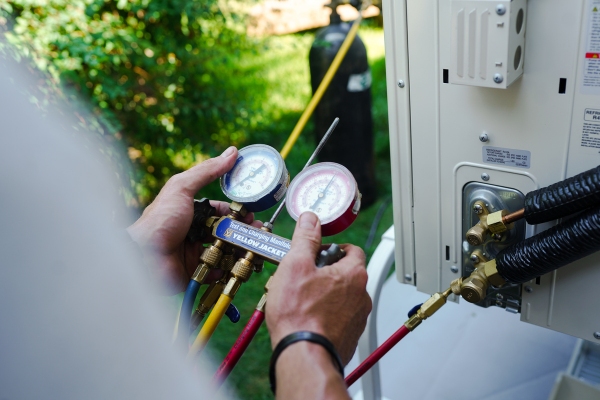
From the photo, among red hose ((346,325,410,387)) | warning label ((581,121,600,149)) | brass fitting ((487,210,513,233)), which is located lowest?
red hose ((346,325,410,387))

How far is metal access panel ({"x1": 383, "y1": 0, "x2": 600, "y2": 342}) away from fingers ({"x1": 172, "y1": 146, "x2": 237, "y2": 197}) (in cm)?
32

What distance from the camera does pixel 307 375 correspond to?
690 mm

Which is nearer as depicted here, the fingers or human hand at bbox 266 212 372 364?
human hand at bbox 266 212 372 364

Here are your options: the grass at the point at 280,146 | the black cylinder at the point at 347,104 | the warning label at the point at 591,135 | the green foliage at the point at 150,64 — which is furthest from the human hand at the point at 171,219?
the black cylinder at the point at 347,104

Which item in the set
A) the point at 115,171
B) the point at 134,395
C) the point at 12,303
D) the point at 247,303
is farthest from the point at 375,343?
the point at 115,171

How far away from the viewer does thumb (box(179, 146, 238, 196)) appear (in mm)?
1025

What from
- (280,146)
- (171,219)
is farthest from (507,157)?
(280,146)

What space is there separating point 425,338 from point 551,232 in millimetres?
972

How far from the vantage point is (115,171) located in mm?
2248

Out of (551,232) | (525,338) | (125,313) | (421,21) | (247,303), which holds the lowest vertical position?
(247,303)

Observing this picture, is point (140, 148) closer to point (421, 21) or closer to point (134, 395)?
point (421, 21)

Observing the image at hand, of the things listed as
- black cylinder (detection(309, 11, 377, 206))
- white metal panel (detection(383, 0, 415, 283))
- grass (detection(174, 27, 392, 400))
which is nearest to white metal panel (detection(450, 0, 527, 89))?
white metal panel (detection(383, 0, 415, 283))

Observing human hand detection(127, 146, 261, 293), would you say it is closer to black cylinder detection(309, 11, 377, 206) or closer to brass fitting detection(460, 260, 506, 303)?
brass fitting detection(460, 260, 506, 303)

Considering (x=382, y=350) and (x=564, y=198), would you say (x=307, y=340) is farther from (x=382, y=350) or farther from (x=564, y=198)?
(x=564, y=198)
